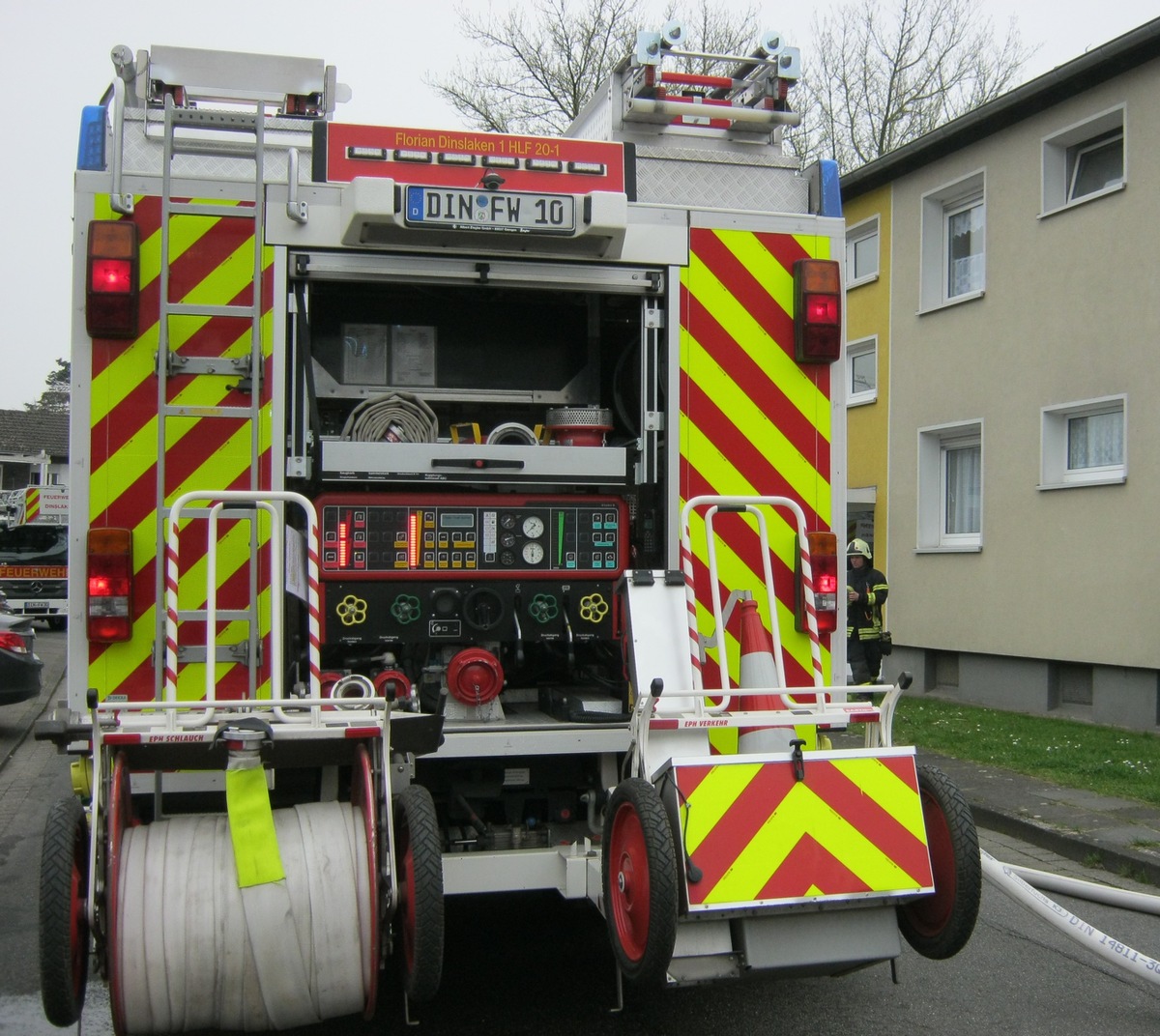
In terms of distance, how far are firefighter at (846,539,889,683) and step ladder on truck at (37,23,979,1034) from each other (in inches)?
281

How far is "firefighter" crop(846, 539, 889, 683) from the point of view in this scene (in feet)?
40.5

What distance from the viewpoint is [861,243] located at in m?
17.5

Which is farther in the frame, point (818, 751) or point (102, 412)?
point (102, 412)

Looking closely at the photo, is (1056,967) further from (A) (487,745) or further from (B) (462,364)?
(B) (462,364)

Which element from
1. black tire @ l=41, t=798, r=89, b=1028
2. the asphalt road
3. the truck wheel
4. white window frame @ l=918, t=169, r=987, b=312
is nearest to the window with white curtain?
white window frame @ l=918, t=169, r=987, b=312

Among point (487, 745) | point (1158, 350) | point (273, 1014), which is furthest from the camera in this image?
point (1158, 350)

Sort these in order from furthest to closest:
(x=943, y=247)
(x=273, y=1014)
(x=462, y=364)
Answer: (x=943, y=247) → (x=462, y=364) → (x=273, y=1014)

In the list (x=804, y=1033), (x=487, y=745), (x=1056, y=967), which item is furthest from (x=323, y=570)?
(x=1056, y=967)

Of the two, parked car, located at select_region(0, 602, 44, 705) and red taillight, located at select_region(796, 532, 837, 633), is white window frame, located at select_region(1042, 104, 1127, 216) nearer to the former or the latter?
red taillight, located at select_region(796, 532, 837, 633)

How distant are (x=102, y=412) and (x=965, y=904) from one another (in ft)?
9.95

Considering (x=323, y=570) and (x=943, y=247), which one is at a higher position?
(x=943, y=247)

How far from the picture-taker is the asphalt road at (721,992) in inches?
175

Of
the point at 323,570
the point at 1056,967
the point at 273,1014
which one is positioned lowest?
the point at 1056,967

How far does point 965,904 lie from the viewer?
12.1 ft
